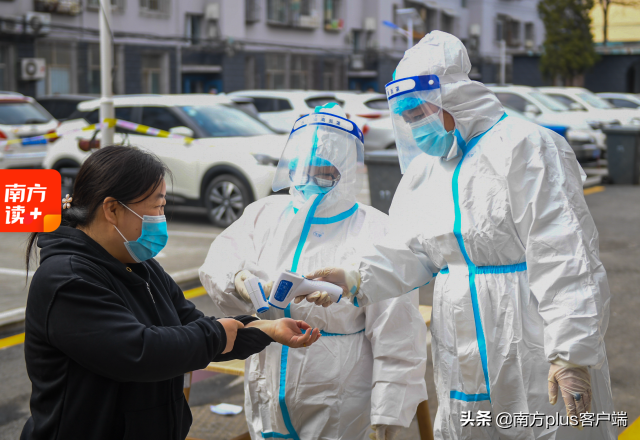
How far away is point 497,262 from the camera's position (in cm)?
241

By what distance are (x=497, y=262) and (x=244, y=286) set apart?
997 mm

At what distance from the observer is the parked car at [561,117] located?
14.7m

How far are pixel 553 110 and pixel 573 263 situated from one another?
15186mm

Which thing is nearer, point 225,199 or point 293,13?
point 225,199

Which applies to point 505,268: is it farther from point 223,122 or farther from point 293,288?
point 223,122

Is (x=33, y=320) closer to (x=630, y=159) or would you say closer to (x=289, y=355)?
(x=289, y=355)

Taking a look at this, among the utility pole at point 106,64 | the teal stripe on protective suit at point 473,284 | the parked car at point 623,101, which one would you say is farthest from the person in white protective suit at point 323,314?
the parked car at point 623,101

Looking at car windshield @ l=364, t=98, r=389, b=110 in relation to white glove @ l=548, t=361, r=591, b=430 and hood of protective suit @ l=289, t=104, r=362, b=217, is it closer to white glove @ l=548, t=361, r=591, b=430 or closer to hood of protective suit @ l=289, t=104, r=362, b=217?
hood of protective suit @ l=289, t=104, r=362, b=217

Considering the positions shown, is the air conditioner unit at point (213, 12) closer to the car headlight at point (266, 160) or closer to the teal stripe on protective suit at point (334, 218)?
the car headlight at point (266, 160)

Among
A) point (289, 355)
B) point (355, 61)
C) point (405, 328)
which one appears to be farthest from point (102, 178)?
point (355, 61)

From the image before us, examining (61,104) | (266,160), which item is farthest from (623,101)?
(266,160)

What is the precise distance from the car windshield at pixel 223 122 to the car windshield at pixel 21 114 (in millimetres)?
4216

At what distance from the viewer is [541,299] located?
2.21 m

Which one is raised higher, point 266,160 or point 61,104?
point 61,104
